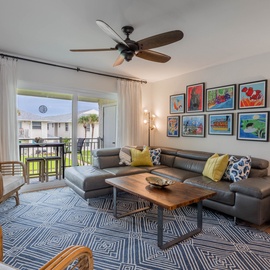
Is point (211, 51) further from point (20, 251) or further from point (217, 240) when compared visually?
point (20, 251)

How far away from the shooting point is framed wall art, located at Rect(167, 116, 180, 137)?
15.5 feet

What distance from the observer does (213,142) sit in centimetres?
399

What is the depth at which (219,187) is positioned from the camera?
9.21 feet

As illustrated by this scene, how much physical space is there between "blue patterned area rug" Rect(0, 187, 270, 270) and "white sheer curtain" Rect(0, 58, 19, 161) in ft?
2.91

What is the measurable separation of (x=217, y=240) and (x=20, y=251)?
2147 millimetres

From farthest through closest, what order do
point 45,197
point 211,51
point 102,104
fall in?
point 102,104
point 45,197
point 211,51

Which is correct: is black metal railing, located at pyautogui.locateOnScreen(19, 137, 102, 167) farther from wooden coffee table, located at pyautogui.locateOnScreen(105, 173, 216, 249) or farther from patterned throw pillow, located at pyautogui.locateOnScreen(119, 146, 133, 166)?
wooden coffee table, located at pyautogui.locateOnScreen(105, 173, 216, 249)

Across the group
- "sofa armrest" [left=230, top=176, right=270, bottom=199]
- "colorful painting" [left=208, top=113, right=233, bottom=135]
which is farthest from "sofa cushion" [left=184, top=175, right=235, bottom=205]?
"colorful painting" [left=208, top=113, right=233, bottom=135]

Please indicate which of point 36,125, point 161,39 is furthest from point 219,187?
point 36,125

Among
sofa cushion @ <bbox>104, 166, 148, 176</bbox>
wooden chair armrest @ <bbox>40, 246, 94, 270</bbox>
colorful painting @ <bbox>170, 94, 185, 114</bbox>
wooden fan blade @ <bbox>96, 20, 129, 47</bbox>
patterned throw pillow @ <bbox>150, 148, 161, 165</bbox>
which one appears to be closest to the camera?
wooden chair armrest @ <bbox>40, 246, 94, 270</bbox>

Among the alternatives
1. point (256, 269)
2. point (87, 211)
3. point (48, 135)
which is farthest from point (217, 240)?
point (48, 135)

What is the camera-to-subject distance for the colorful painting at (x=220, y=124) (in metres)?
3.66

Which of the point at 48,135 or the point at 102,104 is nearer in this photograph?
the point at 48,135

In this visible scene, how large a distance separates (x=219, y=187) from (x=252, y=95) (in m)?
1.72
